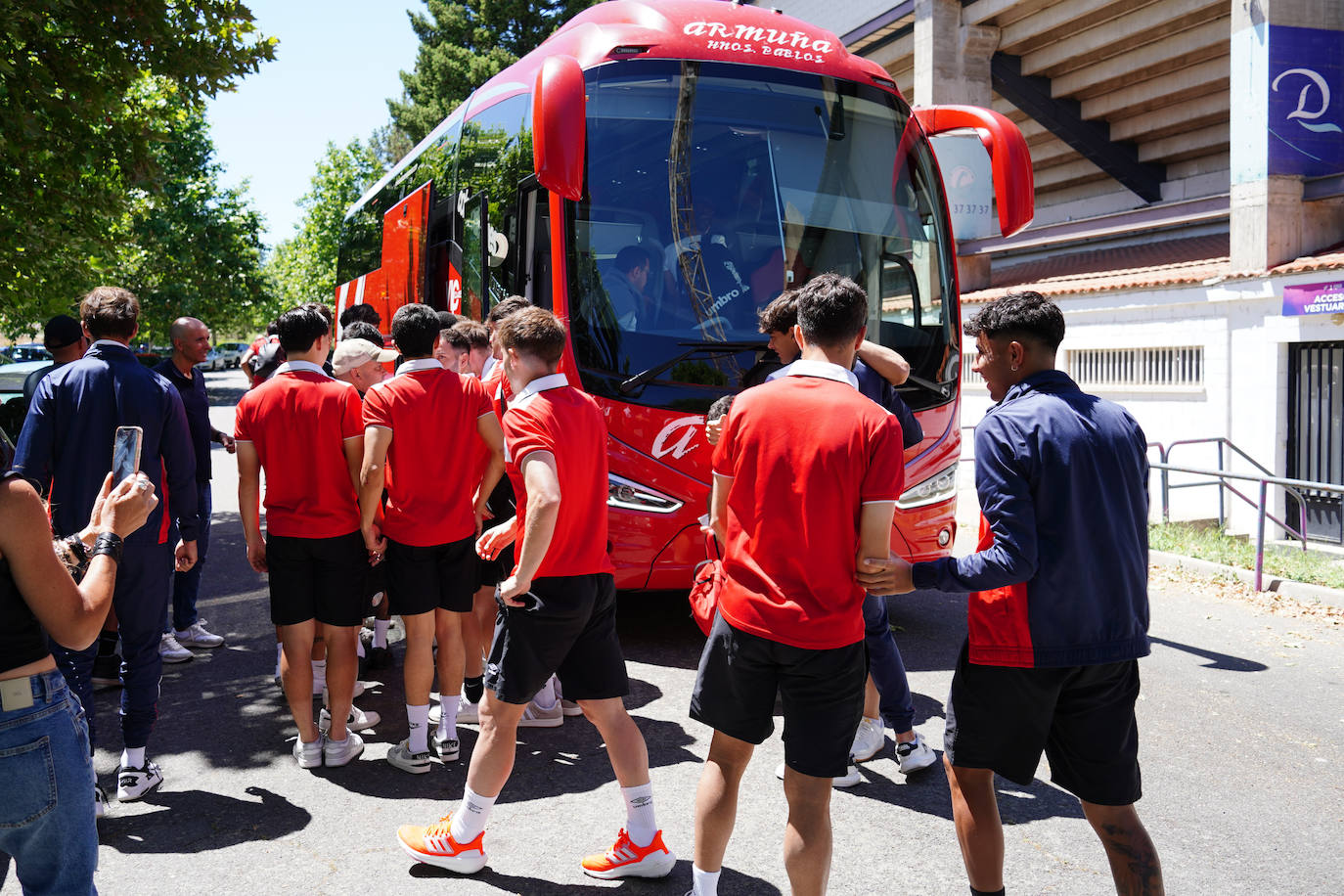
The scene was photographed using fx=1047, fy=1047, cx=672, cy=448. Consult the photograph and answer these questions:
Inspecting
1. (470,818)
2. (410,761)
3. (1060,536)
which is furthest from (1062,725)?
(410,761)

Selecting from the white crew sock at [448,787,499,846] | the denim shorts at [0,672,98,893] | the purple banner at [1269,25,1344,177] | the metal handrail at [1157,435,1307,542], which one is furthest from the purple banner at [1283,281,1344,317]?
the denim shorts at [0,672,98,893]

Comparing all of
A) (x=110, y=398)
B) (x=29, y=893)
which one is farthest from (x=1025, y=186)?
(x=29, y=893)

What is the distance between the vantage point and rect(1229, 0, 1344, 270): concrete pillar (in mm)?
13055

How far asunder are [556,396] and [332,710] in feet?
6.65

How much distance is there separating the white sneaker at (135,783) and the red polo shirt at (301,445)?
1.09 meters

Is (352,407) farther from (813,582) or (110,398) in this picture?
(813,582)

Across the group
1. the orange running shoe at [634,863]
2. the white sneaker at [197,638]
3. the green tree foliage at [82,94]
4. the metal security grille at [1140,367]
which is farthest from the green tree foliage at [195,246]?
the orange running shoe at [634,863]

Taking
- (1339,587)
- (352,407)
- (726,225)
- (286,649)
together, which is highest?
(726,225)

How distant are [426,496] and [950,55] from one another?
56.1ft

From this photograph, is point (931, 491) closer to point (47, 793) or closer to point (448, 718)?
point (448, 718)

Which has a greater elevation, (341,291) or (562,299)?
(341,291)

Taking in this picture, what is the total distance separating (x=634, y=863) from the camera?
139 inches

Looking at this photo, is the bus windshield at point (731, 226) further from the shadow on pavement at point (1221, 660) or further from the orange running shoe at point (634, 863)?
the orange running shoe at point (634, 863)

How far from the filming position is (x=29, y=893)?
7.73 feet
